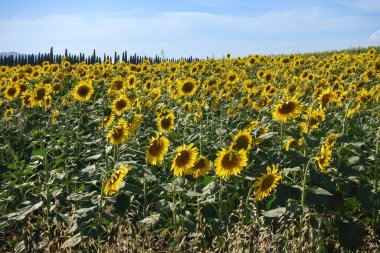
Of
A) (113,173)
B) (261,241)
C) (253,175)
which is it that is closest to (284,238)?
(261,241)

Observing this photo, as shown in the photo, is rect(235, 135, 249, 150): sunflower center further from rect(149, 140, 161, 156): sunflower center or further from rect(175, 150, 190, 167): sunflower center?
rect(149, 140, 161, 156): sunflower center

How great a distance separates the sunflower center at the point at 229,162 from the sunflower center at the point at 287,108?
1211 mm

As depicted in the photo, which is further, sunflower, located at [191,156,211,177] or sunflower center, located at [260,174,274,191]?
sunflower, located at [191,156,211,177]

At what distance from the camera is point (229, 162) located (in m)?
3.55

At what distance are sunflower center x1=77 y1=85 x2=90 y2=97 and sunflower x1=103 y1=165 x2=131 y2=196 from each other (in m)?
3.08

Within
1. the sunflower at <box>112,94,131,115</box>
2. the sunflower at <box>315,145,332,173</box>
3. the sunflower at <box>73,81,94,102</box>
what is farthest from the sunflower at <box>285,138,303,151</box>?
the sunflower at <box>73,81,94,102</box>

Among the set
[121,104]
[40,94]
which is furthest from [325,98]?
[40,94]

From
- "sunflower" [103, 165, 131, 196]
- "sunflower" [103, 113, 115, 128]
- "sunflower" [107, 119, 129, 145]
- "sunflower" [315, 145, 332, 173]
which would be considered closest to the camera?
"sunflower" [103, 165, 131, 196]

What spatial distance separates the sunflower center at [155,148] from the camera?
390 cm

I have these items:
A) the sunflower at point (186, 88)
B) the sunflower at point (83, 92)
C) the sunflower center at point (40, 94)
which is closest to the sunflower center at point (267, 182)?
the sunflower at point (186, 88)

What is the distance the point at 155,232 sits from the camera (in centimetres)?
389

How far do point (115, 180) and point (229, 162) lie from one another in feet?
2.75

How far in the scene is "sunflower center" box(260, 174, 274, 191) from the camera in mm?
3520

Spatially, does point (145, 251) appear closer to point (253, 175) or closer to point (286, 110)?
point (253, 175)
